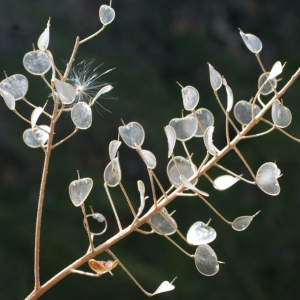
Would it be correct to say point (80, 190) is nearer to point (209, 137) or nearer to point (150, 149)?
point (209, 137)

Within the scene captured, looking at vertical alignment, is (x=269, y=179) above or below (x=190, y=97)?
below

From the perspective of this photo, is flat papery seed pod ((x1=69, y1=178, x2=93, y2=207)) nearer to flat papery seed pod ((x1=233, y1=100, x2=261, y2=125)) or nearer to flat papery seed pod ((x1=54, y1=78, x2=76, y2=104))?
flat papery seed pod ((x1=54, y1=78, x2=76, y2=104))

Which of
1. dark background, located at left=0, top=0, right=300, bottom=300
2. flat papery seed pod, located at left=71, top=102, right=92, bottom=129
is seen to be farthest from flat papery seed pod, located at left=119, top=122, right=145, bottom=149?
dark background, located at left=0, top=0, right=300, bottom=300

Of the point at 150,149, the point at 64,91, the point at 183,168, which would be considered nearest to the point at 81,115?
the point at 64,91

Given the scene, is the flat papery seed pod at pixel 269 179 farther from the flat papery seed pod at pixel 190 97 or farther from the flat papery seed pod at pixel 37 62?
the flat papery seed pod at pixel 37 62

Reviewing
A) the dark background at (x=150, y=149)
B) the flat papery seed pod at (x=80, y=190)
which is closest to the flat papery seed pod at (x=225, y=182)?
the flat papery seed pod at (x=80, y=190)

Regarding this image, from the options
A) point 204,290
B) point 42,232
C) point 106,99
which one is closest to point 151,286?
point 204,290
